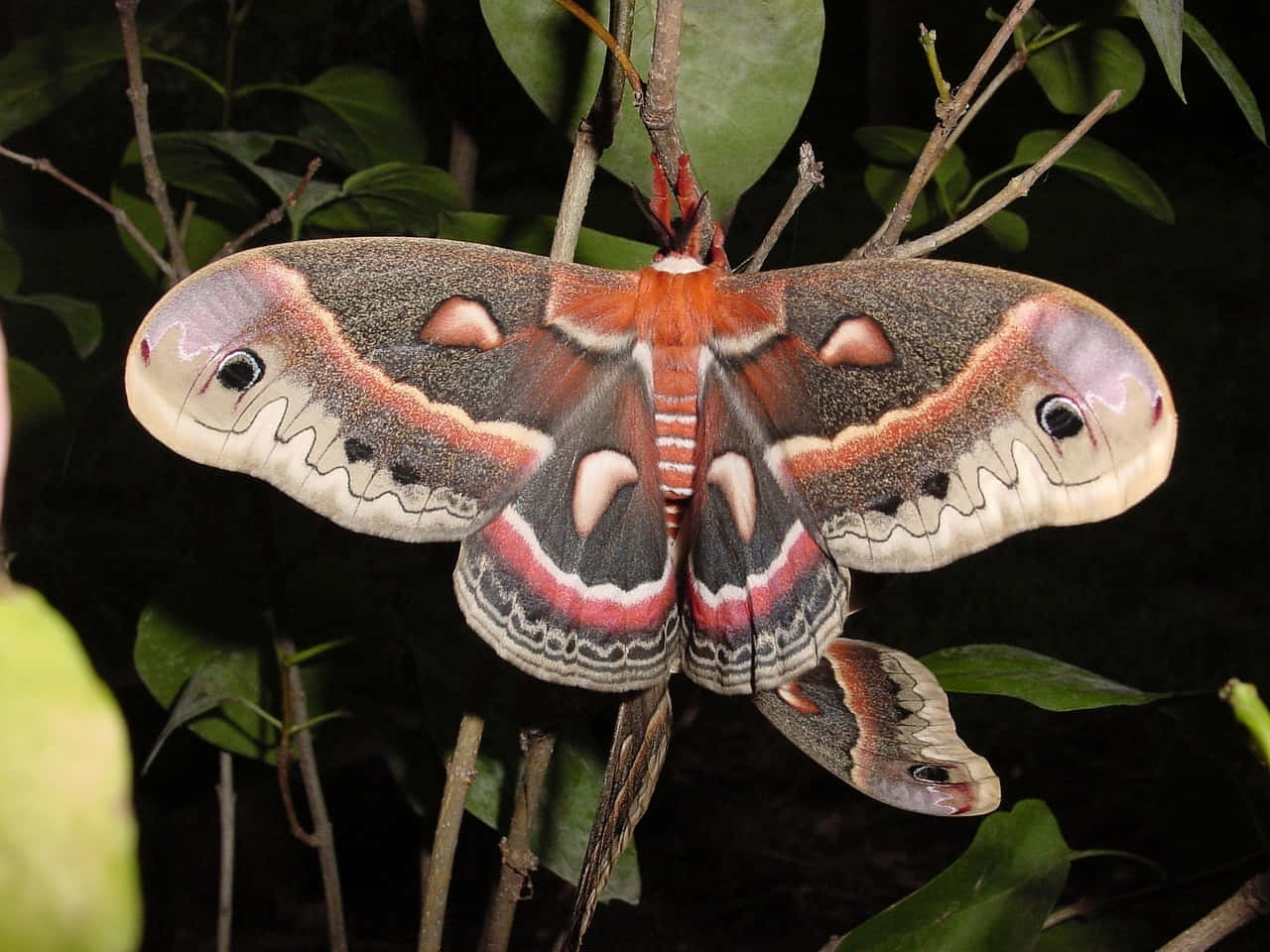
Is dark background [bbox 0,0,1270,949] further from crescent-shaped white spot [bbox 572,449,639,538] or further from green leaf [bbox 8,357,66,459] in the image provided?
crescent-shaped white spot [bbox 572,449,639,538]

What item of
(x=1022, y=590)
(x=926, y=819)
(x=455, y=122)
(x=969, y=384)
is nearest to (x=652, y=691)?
(x=969, y=384)

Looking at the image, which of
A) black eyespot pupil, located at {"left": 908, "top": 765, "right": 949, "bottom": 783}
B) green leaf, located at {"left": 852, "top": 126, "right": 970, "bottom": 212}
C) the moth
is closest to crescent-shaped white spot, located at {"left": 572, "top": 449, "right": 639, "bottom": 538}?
the moth

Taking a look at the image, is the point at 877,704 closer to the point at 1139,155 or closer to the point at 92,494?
the point at 92,494

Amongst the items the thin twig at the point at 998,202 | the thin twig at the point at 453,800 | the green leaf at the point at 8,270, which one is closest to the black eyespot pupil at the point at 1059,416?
the thin twig at the point at 998,202

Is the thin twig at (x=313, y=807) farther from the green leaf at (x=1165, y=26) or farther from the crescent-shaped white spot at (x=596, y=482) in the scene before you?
the green leaf at (x=1165, y=26)

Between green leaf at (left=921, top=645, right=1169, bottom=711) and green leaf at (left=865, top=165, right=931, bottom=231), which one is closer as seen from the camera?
green leaf at (left=921, top=645, right=1169, bottom=711)

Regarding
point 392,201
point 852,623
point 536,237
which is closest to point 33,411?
point 392,201

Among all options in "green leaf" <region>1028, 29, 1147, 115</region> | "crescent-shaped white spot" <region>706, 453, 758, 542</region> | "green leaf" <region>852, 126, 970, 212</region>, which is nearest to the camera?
"crescent-shaped white spot" <region>706, 453, 758, 542</region>
